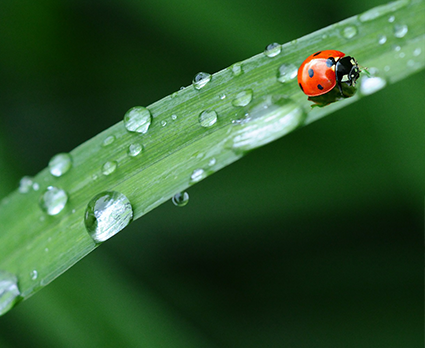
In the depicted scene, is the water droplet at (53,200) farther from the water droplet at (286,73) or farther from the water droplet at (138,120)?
the water droplet at (286,73)

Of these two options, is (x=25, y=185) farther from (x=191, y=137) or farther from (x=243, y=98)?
(x=243, y=98)

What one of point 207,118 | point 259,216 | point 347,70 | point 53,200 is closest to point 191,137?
point 207,118

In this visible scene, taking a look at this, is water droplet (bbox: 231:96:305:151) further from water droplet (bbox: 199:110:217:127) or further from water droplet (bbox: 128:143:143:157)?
water droplet (bbox: 128:143:143:157)

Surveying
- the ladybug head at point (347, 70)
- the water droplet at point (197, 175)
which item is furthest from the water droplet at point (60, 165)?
the ladybug head at point (347, 70)

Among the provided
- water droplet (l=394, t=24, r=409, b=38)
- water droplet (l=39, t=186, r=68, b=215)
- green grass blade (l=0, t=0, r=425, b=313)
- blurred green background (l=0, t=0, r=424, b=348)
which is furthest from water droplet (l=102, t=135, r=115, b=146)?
blurred green background (l=0, t=0, r=424, b=348)

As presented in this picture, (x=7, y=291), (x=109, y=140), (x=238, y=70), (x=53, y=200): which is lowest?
(x=7, y=291)

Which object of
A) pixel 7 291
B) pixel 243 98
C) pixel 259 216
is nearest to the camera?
pixel 7 291
